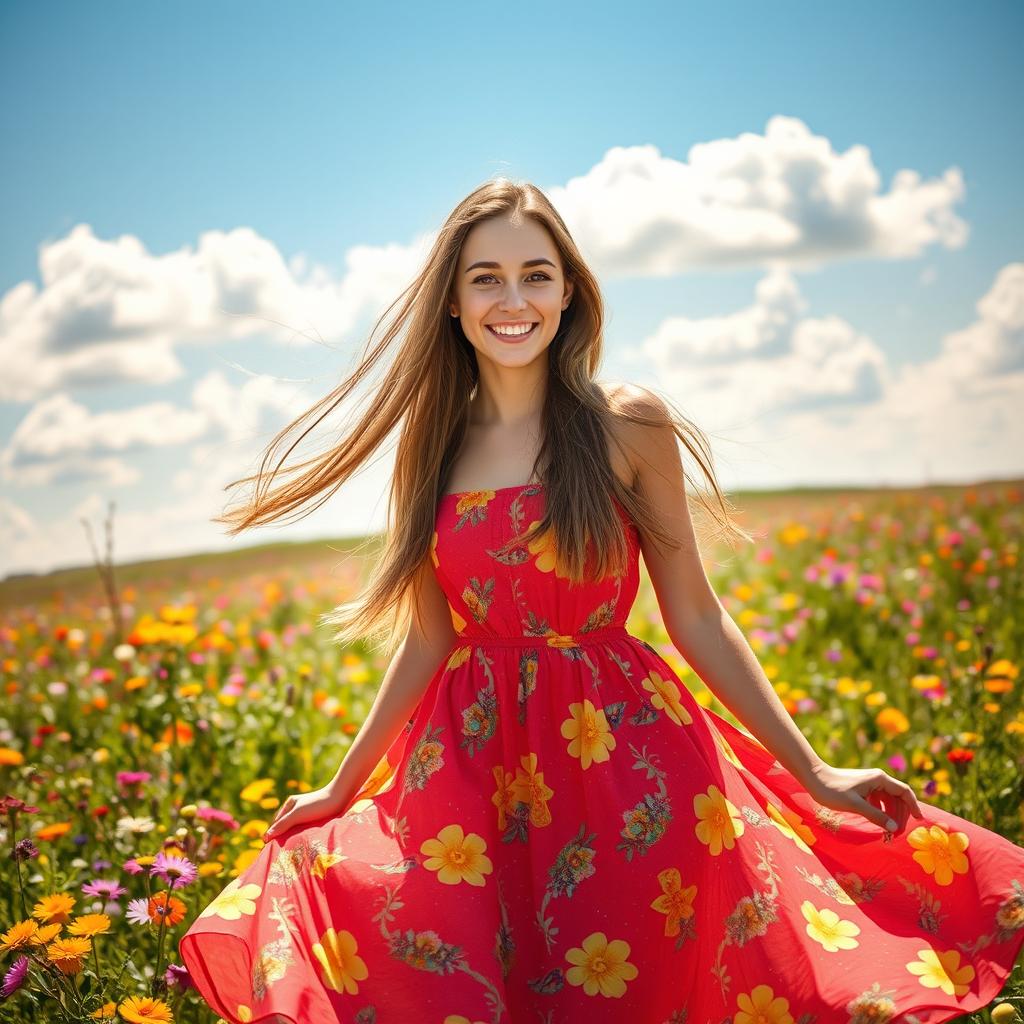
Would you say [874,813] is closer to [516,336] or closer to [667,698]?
[667,698]

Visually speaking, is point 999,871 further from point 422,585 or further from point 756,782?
point 422,585

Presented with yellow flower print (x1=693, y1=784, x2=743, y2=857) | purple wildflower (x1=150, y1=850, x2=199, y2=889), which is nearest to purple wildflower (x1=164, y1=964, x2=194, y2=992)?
purple wildflower (x1=150, y1=850, x2=199, y2=889)

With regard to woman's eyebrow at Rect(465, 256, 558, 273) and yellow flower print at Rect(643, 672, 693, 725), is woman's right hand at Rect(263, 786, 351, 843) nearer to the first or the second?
yellow flower print at Rect(643, 672, 693, 725)

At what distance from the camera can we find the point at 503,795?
84.4 inches

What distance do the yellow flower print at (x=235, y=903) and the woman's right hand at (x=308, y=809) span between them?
0.24 m

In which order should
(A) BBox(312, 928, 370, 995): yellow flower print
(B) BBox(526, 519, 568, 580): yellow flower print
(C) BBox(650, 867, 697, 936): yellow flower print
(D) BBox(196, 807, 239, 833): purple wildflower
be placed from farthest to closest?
(D) BBox(196, 807, 239, 833): purple wildflower, (B) BBox(526, 519, 568, 580): yellow flower print, (C) BBox(650, 867, 697, 936): yellow flower print, (A) BBox(312, 928, 370, 995): yellow flower print

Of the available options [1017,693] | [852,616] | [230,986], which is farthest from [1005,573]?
[230,986]

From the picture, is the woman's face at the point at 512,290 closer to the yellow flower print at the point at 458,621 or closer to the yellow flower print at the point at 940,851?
the yellow flower print at the point at 458,621

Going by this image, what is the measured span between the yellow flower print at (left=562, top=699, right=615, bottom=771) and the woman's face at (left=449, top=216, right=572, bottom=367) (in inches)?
32.8

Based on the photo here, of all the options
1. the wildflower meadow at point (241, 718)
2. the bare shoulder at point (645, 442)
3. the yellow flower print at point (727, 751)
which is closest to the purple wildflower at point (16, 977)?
the wildflower meadow at point (241, 718)

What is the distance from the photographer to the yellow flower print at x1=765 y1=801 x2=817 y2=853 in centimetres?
213

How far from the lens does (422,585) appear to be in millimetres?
2514

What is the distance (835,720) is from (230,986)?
104 inches

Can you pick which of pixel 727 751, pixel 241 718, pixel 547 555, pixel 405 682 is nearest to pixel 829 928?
pixel 727 751
